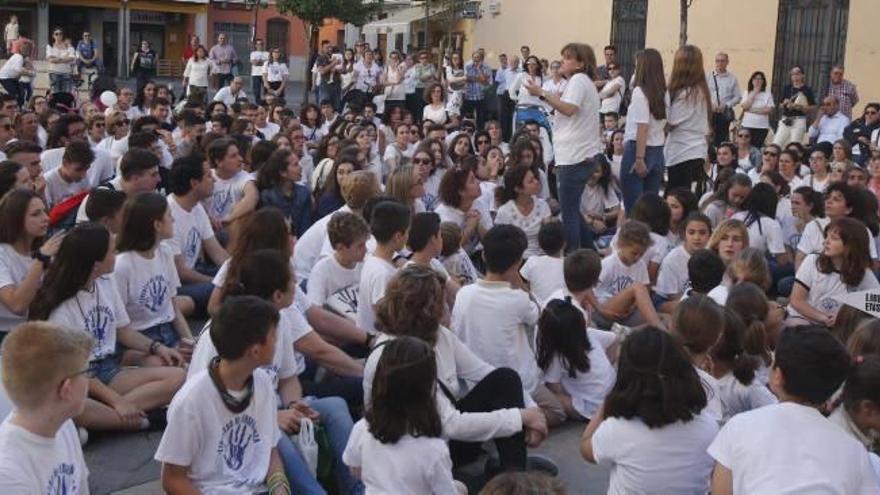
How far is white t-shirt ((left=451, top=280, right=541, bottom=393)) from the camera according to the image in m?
5.29

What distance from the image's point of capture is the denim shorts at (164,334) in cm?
568

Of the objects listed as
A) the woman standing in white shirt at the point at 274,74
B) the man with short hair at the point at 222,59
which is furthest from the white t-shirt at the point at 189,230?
the man with short hair at the point at 222,59

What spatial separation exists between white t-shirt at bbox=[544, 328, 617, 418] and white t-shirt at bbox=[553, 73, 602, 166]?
10.2 ft

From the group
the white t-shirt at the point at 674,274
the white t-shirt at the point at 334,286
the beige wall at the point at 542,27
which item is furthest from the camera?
the beige wall at the point at 542,27

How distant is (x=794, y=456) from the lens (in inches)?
127

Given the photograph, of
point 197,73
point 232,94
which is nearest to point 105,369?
point 232,94

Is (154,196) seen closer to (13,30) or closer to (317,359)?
(317,359)

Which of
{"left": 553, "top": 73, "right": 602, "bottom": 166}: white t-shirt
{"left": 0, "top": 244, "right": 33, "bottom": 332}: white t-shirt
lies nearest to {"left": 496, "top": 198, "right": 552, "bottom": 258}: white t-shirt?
{"left": 553, "top": 73, "right": 602, "bottom": 166}: white t-shirt

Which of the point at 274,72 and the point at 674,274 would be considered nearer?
the point at 674,274

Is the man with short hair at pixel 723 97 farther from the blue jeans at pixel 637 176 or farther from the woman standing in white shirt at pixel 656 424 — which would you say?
the woman standing in white shirt at pixel 656 424

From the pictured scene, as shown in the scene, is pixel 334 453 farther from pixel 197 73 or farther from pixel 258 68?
pixel 258 68

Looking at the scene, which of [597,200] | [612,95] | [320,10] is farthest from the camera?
[320,10]

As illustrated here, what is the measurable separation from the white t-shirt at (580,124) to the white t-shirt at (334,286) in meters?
3.00

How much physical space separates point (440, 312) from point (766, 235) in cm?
439
